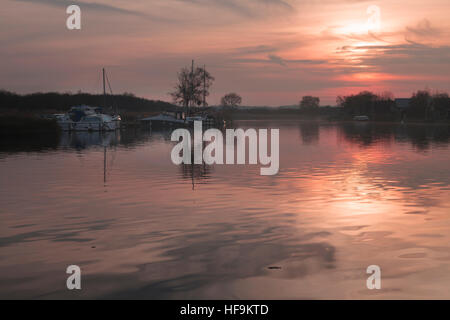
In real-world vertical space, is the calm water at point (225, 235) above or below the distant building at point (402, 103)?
below

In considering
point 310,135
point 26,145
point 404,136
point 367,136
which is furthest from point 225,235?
point 310,135

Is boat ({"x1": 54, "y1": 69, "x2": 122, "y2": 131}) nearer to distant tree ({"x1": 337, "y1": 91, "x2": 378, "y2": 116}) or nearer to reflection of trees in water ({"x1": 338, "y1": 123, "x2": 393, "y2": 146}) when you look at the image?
reflection of trees in water ({"x1": 338, "y1": 123, "x2": 393, "y2": 146})

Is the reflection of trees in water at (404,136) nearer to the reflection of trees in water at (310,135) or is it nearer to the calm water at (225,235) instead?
the reflection of trees in water at (310,135)

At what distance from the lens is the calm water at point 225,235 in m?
8.73

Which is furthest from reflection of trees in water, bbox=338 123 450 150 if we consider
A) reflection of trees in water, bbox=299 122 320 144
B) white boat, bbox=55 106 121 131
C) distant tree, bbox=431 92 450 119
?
distant tree, bbox=431 92 450 119

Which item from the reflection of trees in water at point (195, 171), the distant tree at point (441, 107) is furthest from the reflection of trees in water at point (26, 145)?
the distant tree at point (441, 107)

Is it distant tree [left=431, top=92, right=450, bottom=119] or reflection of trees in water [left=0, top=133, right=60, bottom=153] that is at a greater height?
distant tree [left=431, top=92, right=450, bottom=119]

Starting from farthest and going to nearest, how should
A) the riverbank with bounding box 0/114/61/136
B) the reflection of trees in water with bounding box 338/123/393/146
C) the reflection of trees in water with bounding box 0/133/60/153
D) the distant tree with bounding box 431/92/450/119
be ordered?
1. the distant tree with bounding box 431/92/450/119
2. the riverbank with bounding box 0/114/61/136
3. the reflection of trees in water with bounding box 338/123/393/146
4. the reflection of trees in water with bounding box 0/133/60/153

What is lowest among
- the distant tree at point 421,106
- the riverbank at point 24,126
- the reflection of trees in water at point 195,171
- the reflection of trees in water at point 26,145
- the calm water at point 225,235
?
the calm water at point 225,235

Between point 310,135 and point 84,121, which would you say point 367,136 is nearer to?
point 310,135

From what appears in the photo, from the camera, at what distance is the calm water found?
873 cm

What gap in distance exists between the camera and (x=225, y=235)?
12203 mm

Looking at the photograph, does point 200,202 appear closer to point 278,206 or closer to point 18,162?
point 278,206
